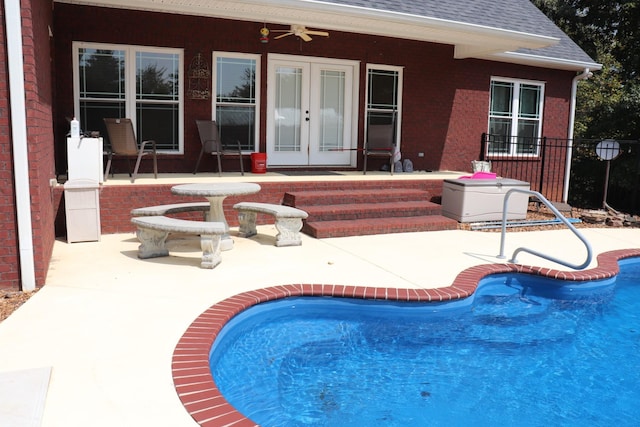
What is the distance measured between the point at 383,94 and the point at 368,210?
349 cm

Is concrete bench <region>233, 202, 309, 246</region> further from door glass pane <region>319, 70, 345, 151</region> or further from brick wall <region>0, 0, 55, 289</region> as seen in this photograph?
door glass pane <region>319, 70, 345, 151</region>

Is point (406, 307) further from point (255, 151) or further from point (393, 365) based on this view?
point (255, 151)

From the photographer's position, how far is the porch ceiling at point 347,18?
23.7 feet

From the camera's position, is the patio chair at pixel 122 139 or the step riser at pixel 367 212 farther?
the patio chair at pixel 122 139

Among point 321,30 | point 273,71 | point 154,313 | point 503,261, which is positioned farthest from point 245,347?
point 321,30

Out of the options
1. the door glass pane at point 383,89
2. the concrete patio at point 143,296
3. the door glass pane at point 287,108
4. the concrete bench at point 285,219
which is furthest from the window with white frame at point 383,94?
the concrete bench at point 285,219

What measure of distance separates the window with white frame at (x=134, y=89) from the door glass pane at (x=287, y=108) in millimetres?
1717

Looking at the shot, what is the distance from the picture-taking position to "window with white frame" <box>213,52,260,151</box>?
880 centimetres

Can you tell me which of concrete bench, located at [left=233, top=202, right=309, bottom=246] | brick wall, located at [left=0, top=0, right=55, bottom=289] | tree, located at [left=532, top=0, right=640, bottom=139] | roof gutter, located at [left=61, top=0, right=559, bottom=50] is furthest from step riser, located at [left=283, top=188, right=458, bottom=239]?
tree, located at [left=532, top=0, right=640, bottom=139]

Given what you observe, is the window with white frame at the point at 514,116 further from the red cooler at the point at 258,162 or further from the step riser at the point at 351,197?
the red cooler at the point at 258,162

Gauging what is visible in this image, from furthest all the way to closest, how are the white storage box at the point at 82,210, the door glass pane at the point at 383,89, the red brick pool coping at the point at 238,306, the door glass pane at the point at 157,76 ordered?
the door glass pane at the point at 383,89
the door glass pane at the point at 157,76
the white storage box at the point at 82,210
the red brick pool coping at the point at 238,306

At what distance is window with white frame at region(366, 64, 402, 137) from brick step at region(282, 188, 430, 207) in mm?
2303

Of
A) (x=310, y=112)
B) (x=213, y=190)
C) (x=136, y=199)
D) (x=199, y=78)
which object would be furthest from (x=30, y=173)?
(x=310, y=112)

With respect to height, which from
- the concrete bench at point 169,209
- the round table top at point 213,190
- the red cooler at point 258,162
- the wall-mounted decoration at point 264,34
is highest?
the wall-mounted decoration at point 264,34
